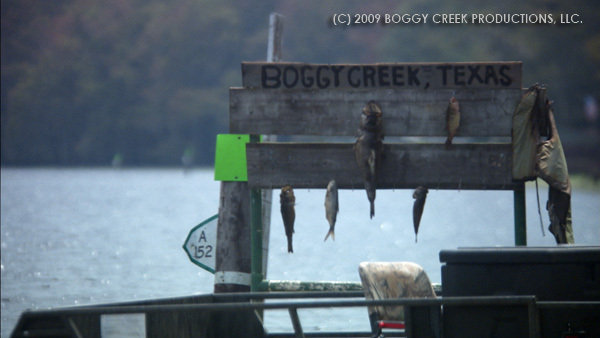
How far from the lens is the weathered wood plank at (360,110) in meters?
9.67

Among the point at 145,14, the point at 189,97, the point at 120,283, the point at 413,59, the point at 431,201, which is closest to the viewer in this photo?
the point at 120,283

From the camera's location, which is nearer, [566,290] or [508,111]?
[566,290]

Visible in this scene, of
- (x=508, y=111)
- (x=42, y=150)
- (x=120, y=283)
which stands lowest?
(x=120, y=283)

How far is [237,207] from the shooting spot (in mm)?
10000

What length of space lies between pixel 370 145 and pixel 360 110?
0.47m

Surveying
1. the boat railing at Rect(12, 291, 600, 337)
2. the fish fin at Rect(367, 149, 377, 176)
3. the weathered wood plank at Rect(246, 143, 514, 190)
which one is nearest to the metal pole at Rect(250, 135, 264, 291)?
the weathered wood plank at Rect(246, 143, 514, 190)

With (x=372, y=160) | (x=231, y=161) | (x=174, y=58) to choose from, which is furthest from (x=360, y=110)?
(x=174, y=58)

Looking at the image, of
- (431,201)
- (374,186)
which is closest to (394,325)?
(374,186)

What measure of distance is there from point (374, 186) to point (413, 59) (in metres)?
141

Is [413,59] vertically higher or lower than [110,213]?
higher

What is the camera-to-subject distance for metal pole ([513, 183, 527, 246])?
381 inches

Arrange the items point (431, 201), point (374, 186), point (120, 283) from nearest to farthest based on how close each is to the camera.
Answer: point (374, 186) → point (120, 283) → point (431, 201)

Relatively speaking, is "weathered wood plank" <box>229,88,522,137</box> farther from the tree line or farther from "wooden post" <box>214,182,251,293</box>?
the tree line

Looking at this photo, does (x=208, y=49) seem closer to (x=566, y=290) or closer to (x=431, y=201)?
(x=431, y=201)
